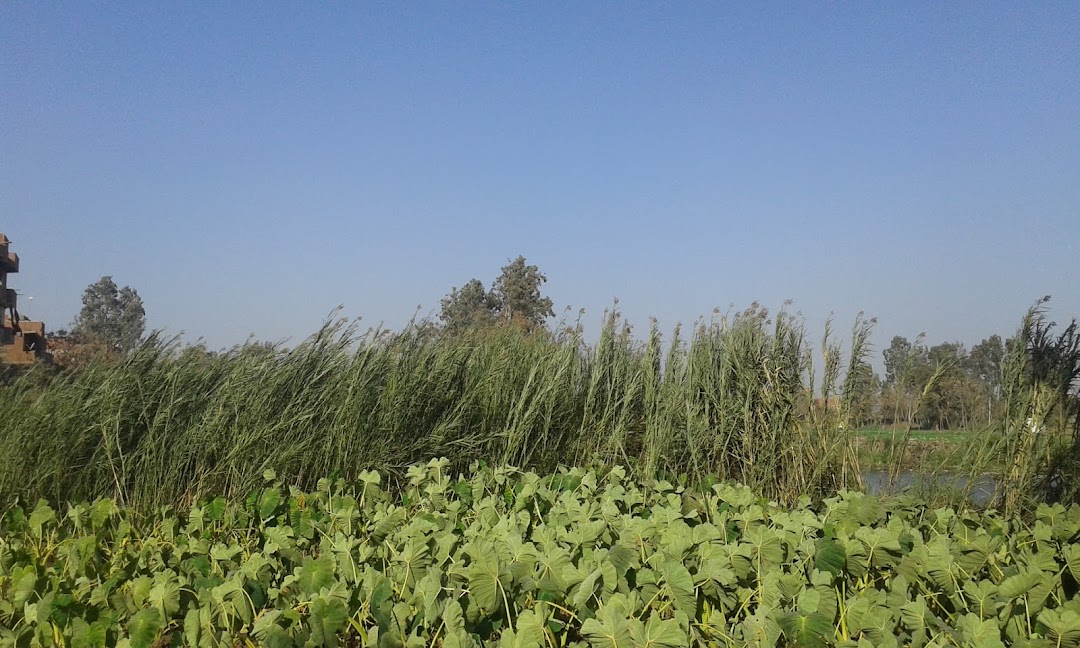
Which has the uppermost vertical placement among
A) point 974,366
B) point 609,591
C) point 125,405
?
point 974,366

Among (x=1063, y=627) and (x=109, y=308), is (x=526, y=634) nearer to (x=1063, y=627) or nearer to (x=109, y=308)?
(x=1063, y=627)

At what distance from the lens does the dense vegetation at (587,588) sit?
201 centimetres

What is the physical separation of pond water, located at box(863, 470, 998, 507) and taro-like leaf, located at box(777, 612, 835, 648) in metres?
3.01

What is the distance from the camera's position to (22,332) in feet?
88.5

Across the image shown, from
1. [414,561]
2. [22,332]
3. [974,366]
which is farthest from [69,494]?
[22,332]

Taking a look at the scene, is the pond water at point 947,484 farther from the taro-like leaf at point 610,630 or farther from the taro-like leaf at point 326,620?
the taro-like leaf at point 326,620

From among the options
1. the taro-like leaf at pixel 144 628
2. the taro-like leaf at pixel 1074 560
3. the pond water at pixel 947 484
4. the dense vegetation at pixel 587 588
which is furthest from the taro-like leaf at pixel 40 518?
the pond water at pixel 947 484

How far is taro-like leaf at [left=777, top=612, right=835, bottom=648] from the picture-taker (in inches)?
73.8

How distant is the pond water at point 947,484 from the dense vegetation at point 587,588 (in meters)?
1.50

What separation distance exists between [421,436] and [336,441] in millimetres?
583

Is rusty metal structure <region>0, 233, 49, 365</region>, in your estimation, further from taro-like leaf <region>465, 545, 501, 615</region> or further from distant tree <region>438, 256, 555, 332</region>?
taro-like leaf <region>465, 545, 501, 615</region>

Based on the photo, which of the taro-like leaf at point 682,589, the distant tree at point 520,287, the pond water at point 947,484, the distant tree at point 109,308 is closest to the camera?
the taro-like leaf at point 682,589

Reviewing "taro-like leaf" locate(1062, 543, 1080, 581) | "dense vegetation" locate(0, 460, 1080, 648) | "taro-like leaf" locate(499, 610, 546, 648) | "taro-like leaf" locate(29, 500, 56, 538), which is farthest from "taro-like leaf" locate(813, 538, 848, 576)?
"taro-like leaf" locate(29, 500, 56, 538)

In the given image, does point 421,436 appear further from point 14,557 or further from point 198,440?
point 14,557
